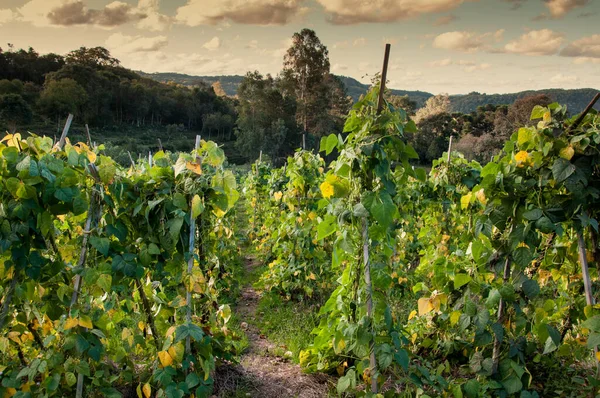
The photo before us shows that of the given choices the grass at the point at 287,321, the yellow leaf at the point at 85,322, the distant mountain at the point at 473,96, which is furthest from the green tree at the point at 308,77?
the yellow leaf at the point at 85,322

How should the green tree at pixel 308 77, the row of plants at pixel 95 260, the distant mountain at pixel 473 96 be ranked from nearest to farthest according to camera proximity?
the row of plants at pixel 95 260, the green tree at pixel 308 77, the distant mountain at pixel 473 96

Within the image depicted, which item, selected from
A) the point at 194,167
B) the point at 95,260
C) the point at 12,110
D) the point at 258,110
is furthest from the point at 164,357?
the point at 12,110

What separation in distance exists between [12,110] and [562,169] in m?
39.7

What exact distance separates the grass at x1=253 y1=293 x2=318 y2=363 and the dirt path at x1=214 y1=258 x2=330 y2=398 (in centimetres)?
12

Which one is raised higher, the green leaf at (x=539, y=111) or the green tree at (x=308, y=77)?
the green tree at (x=308, y=77)

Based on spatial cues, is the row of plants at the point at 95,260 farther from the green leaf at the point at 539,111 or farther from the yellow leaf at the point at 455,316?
the green leaf at the point at 539,111

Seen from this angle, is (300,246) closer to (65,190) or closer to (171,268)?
(171,268)

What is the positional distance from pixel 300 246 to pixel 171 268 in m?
2.78

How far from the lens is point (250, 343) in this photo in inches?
165

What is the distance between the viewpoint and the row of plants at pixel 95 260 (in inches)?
85.4

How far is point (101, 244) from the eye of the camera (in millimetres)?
2250

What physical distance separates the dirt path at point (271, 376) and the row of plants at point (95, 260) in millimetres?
638

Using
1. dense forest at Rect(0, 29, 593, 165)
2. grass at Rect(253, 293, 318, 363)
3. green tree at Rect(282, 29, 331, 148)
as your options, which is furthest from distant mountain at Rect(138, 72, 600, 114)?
grass at Rect(253, 293, 318, 363)

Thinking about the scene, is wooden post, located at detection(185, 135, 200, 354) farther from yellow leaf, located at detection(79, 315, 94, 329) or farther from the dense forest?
the dense forest
